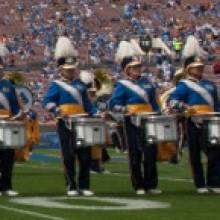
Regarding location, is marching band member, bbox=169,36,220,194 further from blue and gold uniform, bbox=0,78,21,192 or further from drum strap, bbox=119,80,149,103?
blue and gold uniform, bbox=0,78,21,192

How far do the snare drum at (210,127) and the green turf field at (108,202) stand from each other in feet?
2.16

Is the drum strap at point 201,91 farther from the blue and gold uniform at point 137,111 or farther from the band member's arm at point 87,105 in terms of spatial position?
the band member's arm at point 87,105

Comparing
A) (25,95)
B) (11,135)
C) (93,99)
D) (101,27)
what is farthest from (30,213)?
(101,27)

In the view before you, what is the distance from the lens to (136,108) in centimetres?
1332

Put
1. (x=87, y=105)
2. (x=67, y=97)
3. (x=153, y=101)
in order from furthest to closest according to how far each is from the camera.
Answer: (x=153, y=101), (x=87, y=105), (x=67, y=97)

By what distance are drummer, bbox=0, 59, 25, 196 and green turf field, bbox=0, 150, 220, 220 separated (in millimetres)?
252

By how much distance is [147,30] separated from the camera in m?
47.5

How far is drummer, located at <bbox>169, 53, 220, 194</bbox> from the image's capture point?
13094 mm

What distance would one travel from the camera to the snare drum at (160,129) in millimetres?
12898

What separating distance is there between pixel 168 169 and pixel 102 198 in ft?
24.8

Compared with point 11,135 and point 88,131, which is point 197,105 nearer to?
point 88,131

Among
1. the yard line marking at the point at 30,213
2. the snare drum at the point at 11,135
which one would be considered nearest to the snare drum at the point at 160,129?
the snare drum at the point at 11,135

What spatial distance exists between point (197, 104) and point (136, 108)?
768mm

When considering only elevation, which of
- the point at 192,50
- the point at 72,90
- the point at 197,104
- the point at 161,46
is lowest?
the point at 197,104
